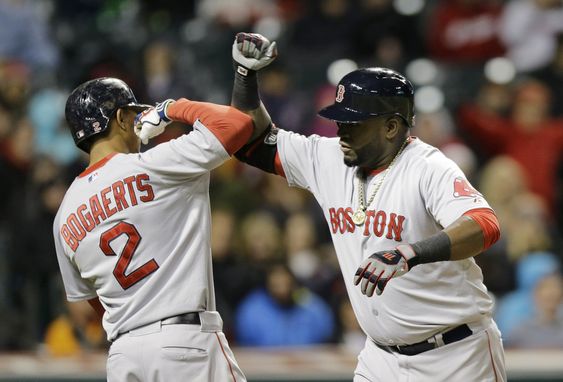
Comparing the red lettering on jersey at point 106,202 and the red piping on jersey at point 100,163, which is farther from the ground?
the red piping on jersey at point 100,163

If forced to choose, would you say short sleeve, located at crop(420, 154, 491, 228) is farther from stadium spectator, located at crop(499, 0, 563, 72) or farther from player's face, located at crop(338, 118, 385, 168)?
stadium spectator, located at crop(499, 0, 563, 72)

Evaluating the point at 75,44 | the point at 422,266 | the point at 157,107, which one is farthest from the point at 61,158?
the point at 422,266

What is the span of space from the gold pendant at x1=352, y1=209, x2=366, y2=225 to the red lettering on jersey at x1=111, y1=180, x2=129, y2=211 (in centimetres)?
95

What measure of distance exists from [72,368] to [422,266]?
2.83 m

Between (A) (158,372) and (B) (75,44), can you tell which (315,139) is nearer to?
(A) (158,372)

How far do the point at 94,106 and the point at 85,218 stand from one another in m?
0.48

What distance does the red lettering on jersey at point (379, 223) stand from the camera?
15.6ft

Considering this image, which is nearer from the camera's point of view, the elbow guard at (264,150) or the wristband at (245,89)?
the wristband at (245,89)

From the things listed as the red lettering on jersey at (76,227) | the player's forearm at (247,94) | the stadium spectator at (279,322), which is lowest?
the stadium spectator at (279,322)

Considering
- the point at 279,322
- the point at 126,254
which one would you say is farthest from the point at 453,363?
the point at 279,322

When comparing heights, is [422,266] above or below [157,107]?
below

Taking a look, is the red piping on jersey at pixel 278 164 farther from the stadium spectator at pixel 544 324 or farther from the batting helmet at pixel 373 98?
the stadium spectator at pixel 544 324

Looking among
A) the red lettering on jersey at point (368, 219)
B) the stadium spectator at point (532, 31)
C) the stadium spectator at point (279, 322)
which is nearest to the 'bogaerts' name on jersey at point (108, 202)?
the red lettering on jersey at point (368, 219)

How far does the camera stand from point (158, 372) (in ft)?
15.5
